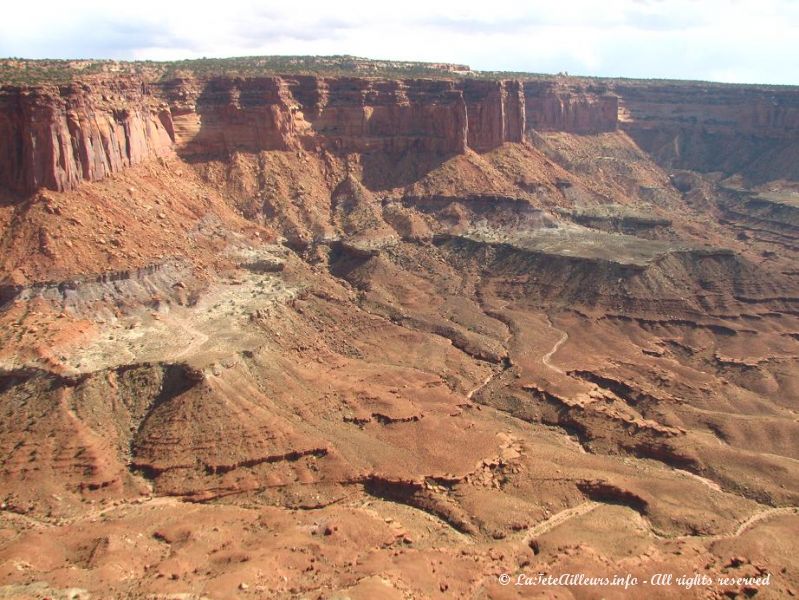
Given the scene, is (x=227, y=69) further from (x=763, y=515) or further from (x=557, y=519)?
(x=763, y=515)

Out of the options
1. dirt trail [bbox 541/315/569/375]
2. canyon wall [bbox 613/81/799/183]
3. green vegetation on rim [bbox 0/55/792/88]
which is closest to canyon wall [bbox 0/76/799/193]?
canyon wall [bbox 613/81/799/183]

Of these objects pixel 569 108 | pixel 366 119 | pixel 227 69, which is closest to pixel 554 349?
pixel 366 119

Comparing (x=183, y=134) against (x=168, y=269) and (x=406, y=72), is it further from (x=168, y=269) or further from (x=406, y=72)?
(x=406, y=72)

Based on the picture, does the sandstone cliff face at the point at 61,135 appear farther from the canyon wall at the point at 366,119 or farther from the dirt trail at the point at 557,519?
the dirt trail at the point at 557,519

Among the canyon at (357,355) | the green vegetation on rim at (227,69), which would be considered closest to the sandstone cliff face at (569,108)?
the green vegetation on rim at (227,69)

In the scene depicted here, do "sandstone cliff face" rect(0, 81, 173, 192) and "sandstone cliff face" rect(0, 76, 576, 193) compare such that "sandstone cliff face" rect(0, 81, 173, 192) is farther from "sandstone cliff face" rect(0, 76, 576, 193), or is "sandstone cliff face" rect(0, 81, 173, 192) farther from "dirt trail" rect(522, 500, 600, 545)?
"dirt trail" rect(522, 500, 600, 545)
